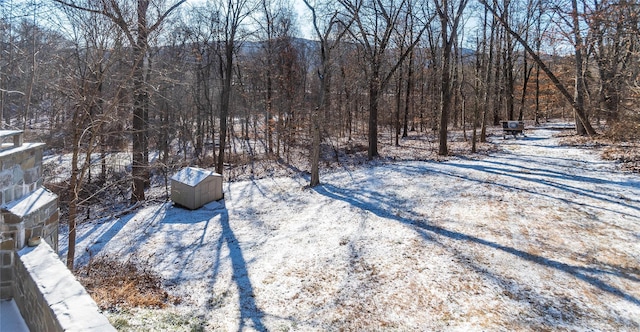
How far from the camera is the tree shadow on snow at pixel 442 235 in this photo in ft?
15.8

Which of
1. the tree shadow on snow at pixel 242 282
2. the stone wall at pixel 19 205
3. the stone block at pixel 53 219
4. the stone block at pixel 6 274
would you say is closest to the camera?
the stone wall at pixel 19 205

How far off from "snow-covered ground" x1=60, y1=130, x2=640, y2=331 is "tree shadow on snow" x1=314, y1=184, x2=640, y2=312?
0.03 meters

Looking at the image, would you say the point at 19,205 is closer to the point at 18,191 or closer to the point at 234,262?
the point at 18,191

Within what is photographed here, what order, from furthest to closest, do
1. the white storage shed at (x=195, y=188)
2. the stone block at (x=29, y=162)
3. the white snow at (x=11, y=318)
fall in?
the white storage shed at (x=195, y=188) < the stone block at (x=29, y=162) < the white snow at (x=11, y=318)

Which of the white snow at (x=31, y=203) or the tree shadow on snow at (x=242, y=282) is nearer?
the white snow at (x=31, y=203)

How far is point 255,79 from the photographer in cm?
2392

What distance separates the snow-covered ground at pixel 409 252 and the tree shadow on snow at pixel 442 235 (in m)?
0.03

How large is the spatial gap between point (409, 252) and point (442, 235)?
908mm

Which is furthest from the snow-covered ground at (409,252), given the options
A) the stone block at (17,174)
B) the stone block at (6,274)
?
the stone block at (17,174)

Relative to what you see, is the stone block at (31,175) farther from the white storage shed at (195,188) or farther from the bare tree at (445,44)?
the bare tree at (445,44)

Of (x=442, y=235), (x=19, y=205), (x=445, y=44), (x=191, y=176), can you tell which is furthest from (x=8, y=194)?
(x=445, y=44)

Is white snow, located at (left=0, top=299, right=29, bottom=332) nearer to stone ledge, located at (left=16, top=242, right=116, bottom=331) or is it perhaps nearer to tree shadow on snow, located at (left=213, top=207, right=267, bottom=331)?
stone ledge, located at (left=16, top=242, right=116, bottom=331)

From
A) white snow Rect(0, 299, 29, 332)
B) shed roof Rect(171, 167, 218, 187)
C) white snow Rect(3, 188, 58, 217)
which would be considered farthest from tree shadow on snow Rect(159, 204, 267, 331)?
white snow Rect(3, 188, 58, 217)

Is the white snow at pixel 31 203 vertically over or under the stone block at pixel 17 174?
under
